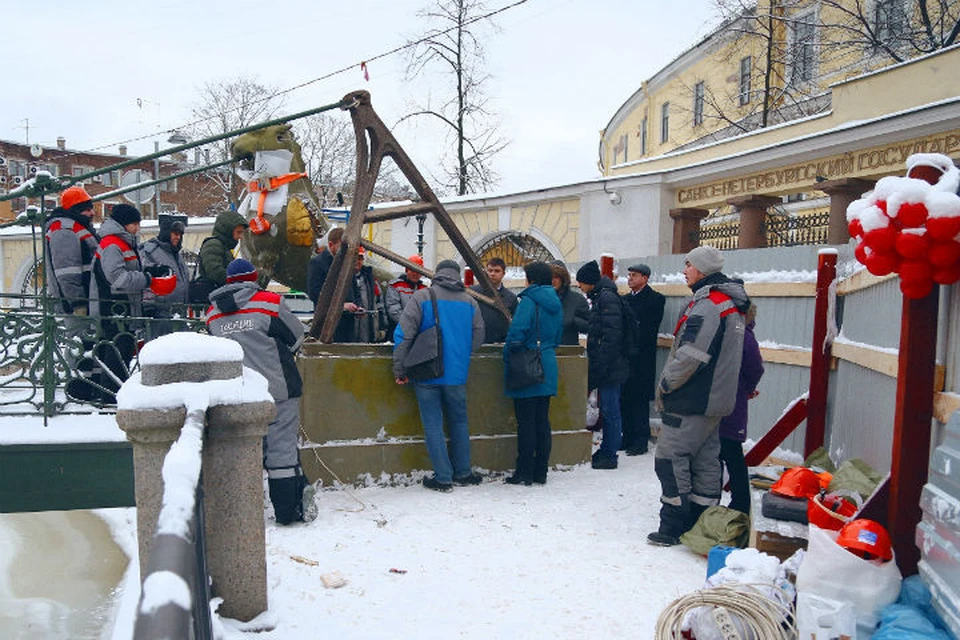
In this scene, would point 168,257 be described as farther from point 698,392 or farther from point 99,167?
point 99,167

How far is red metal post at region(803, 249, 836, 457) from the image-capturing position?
16.6ft

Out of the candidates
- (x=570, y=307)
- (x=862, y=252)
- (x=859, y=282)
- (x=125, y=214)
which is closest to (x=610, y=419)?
(x=570, y=307)

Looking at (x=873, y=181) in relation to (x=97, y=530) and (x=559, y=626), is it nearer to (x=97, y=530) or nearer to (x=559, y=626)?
(x=559, y=626)

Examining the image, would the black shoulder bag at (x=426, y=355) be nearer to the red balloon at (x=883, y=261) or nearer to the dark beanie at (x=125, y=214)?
the dark beanie at (x=125, y=214)

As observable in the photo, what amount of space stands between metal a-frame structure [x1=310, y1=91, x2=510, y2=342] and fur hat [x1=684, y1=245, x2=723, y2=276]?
8.31ft

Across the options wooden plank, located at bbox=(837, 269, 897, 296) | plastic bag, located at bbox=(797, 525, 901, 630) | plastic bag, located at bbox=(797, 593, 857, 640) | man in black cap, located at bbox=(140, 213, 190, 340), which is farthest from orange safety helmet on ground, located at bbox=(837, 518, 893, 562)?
man in black cap, located at bbox=(140, 213, 190, 340)

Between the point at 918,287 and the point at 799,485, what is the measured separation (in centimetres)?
154

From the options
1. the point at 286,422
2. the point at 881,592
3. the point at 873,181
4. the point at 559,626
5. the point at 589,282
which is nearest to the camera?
the point at 881,592

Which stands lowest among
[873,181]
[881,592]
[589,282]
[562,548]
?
[562,548]

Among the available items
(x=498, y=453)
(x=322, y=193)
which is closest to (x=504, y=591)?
(x=498, y=453)

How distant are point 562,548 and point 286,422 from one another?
195 cm

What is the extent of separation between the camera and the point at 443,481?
5.74 meters

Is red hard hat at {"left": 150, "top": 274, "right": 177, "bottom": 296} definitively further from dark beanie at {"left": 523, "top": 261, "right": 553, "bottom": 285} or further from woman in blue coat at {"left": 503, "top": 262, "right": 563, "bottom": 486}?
dark beanie at {"left": 523, "top": 261, "right": 553, "bottom": 285}

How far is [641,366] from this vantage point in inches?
286
